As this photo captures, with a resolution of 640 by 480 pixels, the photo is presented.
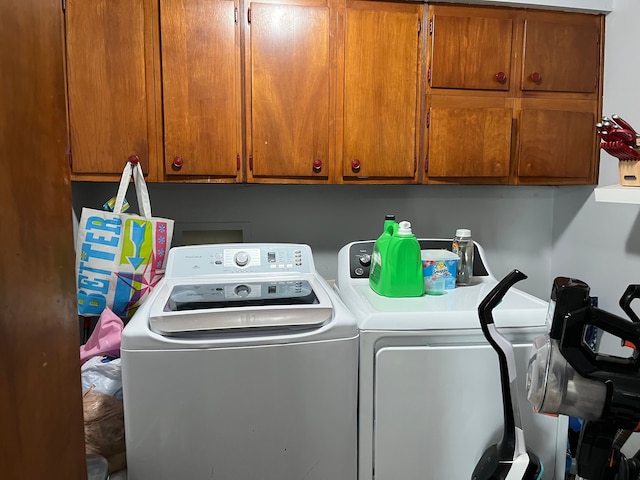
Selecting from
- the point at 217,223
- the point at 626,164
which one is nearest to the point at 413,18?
the point at 626,164

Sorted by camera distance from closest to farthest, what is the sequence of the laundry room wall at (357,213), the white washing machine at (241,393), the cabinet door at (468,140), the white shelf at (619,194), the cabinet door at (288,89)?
1. the white washing machine at (241,393)
2. the white shelf at (619,194)
3. the cabinet door at (288,89)
4. the cabinet door at (468,140)
5. the laundry room wall at (357,213)

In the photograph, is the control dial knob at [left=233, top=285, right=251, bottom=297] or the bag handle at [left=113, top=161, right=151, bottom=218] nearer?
the control dial knob at [left=233, top=285, right=251, bottom=297]

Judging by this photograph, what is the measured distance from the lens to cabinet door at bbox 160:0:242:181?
5.35 ft

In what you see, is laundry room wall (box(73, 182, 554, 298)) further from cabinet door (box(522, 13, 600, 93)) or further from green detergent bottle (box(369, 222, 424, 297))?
green detergent bottle (box(369, 222, 424, 297))

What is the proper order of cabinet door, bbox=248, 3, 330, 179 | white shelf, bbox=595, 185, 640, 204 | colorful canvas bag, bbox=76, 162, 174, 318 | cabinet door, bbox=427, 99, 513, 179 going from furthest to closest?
cabinet door, bbox=427, 99, 513, 179 → cabinet door, bbox=248, 3, 330, 179 → colorful canvas bag, bbox=76, 162, 174, 318 → white shelf, bbox=595, 185, 640, 204

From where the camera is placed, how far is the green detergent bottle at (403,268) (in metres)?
1.43

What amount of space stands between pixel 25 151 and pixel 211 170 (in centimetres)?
120

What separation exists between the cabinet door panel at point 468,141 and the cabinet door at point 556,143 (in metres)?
0.08

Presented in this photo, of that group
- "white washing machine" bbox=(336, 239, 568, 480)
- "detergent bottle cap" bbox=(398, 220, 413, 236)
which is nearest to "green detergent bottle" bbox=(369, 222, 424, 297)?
"detergent bottle cap" bbox=(398, 220, 413, 236)

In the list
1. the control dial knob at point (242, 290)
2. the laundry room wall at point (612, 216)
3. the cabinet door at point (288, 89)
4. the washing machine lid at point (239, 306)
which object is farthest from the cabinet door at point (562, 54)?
the control dial knob at point (242, 290)

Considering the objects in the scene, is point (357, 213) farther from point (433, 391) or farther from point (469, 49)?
point (433, 391)

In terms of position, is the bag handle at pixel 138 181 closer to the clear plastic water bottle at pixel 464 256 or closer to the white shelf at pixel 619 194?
the clear plastic water bottle at pixel 464 256

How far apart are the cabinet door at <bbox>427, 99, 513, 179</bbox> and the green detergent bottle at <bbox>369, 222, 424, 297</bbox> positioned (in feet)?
1.67

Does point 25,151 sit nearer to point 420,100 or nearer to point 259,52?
point 259,52
